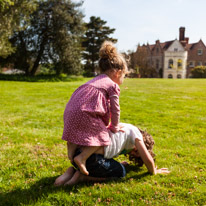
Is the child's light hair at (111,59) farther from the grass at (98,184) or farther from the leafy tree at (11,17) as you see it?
the leafy tree at (11,17)

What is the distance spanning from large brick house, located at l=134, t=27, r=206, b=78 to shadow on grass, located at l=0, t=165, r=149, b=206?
53355 mm

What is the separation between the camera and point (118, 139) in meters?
3.01

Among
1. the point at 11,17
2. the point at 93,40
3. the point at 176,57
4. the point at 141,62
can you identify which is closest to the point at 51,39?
the point at 11,17

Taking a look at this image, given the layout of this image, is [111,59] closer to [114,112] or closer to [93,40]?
[114,112]

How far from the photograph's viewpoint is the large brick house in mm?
57375

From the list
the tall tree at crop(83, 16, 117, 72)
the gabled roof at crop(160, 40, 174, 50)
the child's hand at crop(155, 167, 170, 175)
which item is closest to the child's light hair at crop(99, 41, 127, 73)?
the child's hand at crop(155, 167, 170, 175)

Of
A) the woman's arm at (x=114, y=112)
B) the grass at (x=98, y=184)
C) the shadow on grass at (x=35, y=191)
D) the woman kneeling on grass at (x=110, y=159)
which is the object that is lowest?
the shadow on grass at (x=35, y=191)

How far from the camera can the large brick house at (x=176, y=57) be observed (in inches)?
2259

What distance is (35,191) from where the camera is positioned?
9.46 feet

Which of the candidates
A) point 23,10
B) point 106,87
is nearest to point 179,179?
point 106,87

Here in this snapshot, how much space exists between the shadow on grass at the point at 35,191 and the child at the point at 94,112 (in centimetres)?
43

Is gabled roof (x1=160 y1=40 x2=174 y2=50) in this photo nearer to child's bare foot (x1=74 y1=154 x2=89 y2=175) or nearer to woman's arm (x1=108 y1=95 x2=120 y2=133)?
woman's arm (x1=108 y1=95 x2=120 y2=133)

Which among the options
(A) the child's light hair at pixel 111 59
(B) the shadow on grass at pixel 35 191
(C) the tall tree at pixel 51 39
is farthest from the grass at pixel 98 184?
(C) the tall tree at pixel 51 39

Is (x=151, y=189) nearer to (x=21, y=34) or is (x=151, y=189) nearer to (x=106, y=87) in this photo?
(x=106, y=87)
